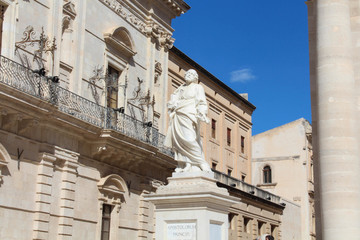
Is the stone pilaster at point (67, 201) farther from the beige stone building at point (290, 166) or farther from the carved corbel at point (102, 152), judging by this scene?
the beige stone building at point (290, 166)

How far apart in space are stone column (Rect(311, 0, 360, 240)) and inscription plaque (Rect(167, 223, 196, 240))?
535 centimetres

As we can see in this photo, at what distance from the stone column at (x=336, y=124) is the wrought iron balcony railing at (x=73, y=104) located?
7.94m

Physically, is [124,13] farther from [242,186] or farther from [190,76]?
[190,76]

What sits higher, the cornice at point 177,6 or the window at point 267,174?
the cornice at point 177,6

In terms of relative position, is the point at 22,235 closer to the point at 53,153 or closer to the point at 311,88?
the point at 53,153

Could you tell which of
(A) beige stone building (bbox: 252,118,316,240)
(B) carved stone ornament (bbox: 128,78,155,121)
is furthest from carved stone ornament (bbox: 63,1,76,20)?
(A) beige stone building (bbox: 252,118,316,240)

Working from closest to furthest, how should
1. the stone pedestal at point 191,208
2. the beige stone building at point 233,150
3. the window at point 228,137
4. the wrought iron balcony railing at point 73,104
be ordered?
the stone pedestal at point 191,208 < the wrought iron balcony railing at point 73,104 < the beige stone building at point 233,150 < the window at point 228,137

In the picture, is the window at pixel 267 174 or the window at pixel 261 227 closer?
the window at pixel 261 227

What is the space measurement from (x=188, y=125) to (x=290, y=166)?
40.1m

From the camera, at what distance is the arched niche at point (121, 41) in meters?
24.9

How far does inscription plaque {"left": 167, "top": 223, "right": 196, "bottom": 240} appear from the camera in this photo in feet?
35.1

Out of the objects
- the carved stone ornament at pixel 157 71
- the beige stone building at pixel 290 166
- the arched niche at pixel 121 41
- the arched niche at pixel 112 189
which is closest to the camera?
the arched niche at pixel 112 189

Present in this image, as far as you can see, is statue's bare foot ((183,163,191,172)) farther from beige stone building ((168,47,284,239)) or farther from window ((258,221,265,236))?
window ((258,221,265,236))

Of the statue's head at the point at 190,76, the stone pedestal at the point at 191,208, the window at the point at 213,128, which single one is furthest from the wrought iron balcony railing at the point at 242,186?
the stone pedestal at the point at 191,208
